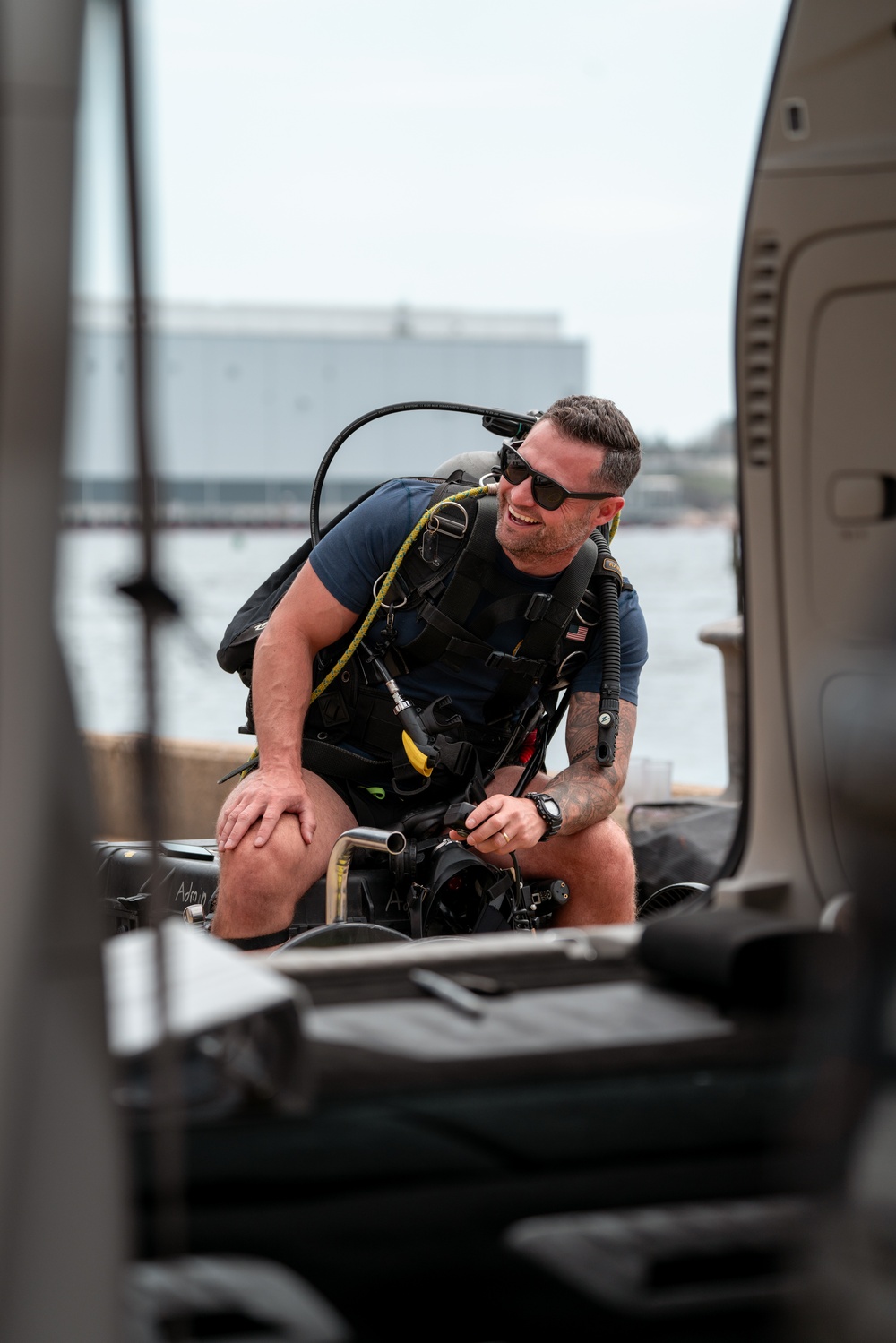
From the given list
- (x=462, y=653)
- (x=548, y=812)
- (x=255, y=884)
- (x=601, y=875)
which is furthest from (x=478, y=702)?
(x=255, y=884)

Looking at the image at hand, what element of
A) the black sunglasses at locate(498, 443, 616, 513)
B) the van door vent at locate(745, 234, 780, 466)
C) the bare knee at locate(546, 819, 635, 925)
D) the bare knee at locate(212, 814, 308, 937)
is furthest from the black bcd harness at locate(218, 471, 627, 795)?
the van door vent at locate(745, 234, 780, 466)

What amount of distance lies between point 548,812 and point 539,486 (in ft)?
2.48

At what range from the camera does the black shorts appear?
3562 mm

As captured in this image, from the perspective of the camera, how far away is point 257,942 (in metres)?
3.30

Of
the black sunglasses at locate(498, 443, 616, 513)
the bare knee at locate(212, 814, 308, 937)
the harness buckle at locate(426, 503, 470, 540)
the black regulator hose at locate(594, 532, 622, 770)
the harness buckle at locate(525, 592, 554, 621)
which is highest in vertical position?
the black sunglasses at locate(498, 443, 616, 513)

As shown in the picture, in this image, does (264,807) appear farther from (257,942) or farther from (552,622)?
(552,622)

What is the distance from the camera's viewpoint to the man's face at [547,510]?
3.29 meters

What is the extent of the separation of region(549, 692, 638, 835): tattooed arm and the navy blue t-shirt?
7 centimetres

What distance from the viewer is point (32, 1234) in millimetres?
830

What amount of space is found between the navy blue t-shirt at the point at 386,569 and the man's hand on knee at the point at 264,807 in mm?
380

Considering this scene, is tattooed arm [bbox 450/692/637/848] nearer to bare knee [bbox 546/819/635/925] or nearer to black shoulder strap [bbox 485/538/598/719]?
bare knee [bbox 546/819/635/925]

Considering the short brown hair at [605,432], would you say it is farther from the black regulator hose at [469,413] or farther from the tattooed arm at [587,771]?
the tattooed arm at [587,771]

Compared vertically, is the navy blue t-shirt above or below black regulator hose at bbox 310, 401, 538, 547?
below

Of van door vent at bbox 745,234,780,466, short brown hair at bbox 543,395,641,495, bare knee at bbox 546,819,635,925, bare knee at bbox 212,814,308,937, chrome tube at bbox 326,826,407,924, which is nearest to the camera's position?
van door vent at bbox 745,234,780,466
